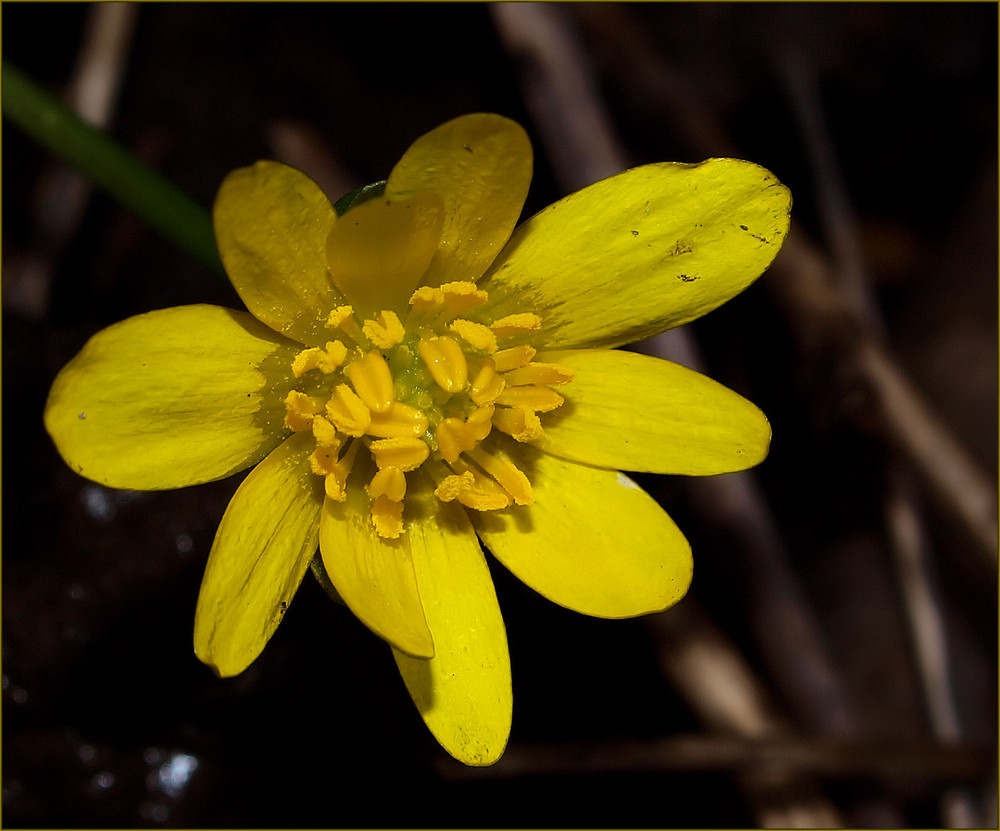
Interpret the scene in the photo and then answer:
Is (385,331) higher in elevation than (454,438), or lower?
higher

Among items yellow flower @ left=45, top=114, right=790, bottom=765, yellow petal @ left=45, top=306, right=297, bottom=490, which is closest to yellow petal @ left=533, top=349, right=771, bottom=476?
yellow flower @ left=45, top=114, right=790, bottom=765

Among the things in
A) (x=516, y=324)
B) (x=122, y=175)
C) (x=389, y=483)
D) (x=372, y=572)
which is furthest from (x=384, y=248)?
(x=122, y=175)

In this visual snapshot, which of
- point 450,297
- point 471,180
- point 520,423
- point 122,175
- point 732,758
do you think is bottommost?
point 732,758

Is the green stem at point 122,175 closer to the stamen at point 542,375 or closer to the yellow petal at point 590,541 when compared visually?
the stamen at point 542,375

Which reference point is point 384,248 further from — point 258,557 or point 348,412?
point 258,557

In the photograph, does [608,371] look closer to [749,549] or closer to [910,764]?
[749,549]

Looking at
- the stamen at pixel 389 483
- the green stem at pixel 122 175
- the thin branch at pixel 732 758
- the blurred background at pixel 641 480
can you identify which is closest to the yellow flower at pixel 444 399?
the stamen at pixel 389 483

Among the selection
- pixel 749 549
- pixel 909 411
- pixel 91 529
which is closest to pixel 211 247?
pixel 91 529
